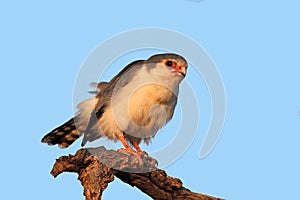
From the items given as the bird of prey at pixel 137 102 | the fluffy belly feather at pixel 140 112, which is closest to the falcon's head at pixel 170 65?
the bird of prey at pixel 137 102

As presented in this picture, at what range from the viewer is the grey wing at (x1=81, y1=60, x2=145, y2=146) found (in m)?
8.46

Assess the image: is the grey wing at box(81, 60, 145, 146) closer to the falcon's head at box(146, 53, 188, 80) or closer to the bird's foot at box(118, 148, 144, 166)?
the falcon's head at box(146, 53, 188, 80)

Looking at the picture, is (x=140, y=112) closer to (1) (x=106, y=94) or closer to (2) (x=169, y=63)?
(1) (x=106, y=94)

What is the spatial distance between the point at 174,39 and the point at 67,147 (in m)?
2.33

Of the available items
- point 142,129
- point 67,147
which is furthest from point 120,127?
point 67,147

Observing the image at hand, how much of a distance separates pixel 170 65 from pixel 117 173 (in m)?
1.73

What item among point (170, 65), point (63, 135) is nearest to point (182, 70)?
point (170, 65)

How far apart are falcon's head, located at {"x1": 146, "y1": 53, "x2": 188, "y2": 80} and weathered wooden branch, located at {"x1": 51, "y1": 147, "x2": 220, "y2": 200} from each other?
1.24 meters

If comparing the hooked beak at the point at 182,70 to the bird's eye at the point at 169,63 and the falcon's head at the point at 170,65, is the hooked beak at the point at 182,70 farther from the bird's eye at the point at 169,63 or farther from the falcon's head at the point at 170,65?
the bird's eye at the point at 169,63

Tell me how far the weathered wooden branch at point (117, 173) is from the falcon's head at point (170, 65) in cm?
124

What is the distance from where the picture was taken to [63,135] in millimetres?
8969

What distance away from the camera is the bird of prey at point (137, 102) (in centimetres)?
831

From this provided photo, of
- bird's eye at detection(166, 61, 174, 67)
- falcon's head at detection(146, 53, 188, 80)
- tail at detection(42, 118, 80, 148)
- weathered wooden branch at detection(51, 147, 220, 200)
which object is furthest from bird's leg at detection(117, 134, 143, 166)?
bird's eye at detection(166, 61, 174, 67)

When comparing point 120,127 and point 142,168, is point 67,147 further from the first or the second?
point 142,168
